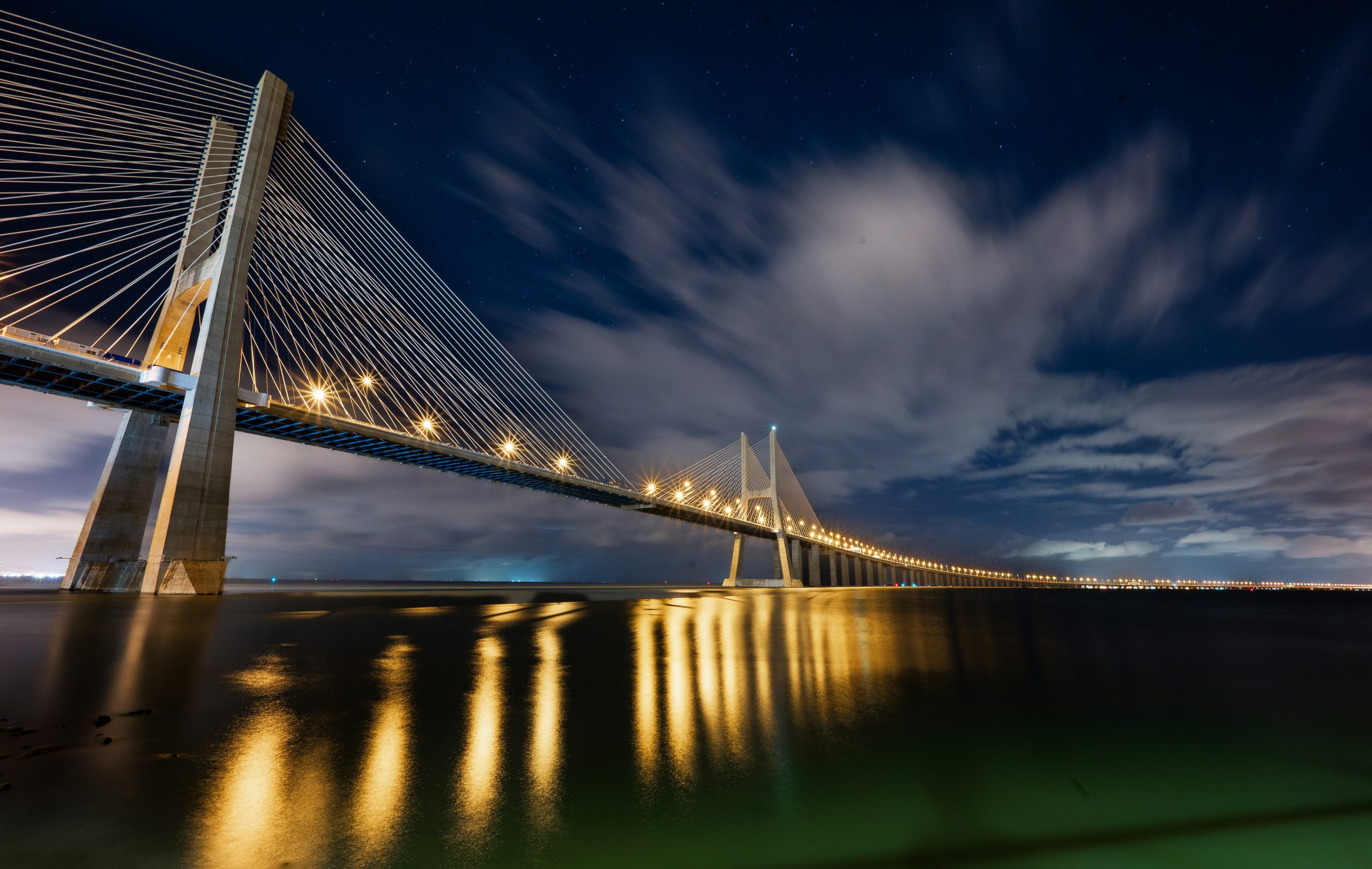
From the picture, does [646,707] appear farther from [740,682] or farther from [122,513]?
[122,513]

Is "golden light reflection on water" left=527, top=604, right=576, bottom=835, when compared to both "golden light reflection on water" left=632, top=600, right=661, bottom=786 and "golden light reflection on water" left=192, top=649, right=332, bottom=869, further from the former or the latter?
"golden light reflection on water" left=192, top=649, right=332, bottom=869

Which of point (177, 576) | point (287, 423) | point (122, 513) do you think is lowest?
point (177, 576)

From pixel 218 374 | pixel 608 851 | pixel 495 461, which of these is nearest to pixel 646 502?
pixel 495 461

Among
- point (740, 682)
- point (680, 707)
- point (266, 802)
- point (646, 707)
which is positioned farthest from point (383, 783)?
point (740, 682)

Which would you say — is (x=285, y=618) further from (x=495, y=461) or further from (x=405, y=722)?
(x=495, y=461)

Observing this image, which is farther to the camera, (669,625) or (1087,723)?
(669,625)
